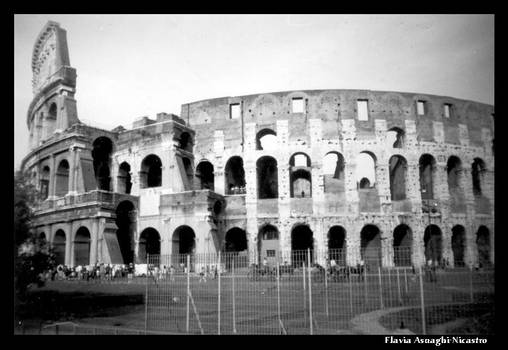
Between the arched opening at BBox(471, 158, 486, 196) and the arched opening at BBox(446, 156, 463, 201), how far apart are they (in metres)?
1.56

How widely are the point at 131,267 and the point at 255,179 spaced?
29.9ft

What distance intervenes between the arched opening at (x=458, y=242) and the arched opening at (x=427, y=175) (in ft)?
9.34

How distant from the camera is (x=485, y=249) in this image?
86.6ft

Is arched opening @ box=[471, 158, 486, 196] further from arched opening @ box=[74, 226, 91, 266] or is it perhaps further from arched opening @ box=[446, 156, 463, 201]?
arched opening @ box=[74, 226, 91, 266]

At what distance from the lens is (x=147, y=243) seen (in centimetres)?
2620

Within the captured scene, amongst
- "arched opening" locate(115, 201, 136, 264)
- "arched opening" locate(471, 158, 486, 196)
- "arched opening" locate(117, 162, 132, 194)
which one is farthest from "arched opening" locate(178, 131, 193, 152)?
"arched opening" locate(471, 158, 486, 196)

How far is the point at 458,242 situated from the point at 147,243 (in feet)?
67.7

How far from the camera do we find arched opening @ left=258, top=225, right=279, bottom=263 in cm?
2489

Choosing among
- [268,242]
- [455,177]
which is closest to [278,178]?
[268,242]

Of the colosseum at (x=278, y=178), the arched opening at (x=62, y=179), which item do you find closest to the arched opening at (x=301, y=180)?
the colosseum at (x=278, y=178)

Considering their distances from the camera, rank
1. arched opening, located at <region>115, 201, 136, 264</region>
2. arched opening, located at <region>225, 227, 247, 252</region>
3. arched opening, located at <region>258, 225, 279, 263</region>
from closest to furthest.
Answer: arched opening, located at <region>258, 225, 279, 263</region>
arched opening, located at <region>115, 201, 136, 264</region>
arched opening, located at <region>225, 227, 247, 252</region>

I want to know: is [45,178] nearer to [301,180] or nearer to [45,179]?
[45,179]
